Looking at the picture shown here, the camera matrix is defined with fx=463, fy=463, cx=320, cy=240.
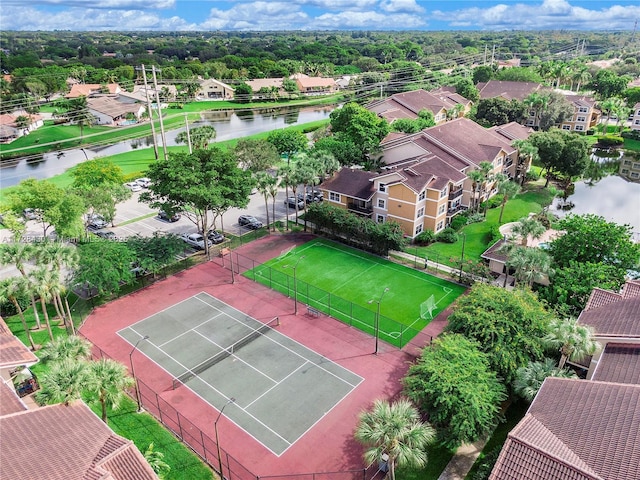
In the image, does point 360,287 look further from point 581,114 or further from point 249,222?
point 581,114

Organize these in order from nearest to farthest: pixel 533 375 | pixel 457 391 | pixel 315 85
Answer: pixel 457 391 < pixel 533 375 < pixel 315 85

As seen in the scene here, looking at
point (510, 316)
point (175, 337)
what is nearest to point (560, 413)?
point (510, 316)

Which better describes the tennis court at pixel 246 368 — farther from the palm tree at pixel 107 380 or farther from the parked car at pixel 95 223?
the parked car at pixel 95 223

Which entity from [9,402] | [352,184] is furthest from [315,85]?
[9,402]

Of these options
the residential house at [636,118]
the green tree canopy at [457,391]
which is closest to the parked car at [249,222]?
the green tree canopy at [457,391]

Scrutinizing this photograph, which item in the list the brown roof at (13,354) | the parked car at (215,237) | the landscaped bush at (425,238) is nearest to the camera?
the brown roof at (13,354)

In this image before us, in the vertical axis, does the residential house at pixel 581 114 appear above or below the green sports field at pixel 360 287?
above
